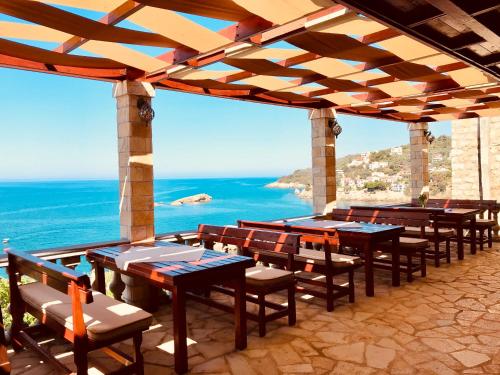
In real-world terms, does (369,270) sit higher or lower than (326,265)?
lower

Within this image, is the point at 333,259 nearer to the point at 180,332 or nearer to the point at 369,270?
the point at 369,270

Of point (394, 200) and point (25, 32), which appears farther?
point (394, 200)

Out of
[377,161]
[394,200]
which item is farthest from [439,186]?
[377,161]

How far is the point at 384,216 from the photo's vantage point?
21.2ft

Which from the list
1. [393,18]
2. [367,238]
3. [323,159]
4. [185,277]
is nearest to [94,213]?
[323,159]

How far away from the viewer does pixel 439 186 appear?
2853 centimetres

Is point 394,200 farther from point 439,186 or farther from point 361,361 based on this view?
point 361,361

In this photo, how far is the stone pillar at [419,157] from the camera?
9858 mm

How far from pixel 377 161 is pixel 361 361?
45.5 m

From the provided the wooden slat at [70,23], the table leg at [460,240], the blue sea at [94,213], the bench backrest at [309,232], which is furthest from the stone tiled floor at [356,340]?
the blue sea at [94,213]

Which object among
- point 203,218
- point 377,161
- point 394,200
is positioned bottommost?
point 203,218

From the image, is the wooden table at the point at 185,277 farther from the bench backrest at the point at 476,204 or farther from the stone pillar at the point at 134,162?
the bench backrest at the point at 476,204

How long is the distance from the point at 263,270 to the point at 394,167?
42.2 m

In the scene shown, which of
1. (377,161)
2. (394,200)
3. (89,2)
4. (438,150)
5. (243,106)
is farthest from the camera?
(243,106)
